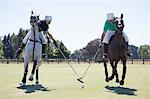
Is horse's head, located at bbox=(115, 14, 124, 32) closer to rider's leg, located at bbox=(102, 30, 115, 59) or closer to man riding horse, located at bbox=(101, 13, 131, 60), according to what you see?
man riding horse, located at bbox=(101, 13, 131, 60)

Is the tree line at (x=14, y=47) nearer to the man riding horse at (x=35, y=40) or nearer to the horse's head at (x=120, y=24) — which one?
the man riding horse at (x=35, y=40)

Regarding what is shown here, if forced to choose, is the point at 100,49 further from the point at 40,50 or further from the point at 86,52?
the point at 86,52

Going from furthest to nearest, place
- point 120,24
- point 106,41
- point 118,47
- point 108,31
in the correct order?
point 108,31 → point 106,41 → point 118,47 → point 120,24

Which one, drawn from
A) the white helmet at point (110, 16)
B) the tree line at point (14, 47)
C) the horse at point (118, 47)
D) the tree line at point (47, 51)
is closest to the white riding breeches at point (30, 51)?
the horse at point (118, 47)

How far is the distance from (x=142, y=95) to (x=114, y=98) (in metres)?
1.13

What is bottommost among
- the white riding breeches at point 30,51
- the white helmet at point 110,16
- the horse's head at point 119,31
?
the white riding breeches at point 30,51

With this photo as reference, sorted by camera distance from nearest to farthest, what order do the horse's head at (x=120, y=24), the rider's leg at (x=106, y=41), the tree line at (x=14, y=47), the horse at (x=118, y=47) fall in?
the horse's head at (x=120, y=24), the horse at (x=118, y=47), the rider's leg at (x=106, y=41), the tree line at (x=14, y=47)

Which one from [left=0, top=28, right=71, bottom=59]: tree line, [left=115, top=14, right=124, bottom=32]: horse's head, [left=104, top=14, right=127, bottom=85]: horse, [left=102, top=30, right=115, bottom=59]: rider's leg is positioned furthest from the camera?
[left=0, top=28, right=71, bottom=59]: tree line

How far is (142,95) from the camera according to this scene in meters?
10.1

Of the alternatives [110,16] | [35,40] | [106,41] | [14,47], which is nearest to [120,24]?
[106,41]

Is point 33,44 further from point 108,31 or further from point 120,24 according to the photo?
point 120,24

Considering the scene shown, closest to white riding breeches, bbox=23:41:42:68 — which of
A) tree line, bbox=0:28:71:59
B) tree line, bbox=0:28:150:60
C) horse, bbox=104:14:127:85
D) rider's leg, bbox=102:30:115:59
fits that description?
rider's leg, bbox=102:30:115:59

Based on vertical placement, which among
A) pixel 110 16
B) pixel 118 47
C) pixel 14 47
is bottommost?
pixel 118 47

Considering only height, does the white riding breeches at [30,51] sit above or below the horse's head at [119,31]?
below
